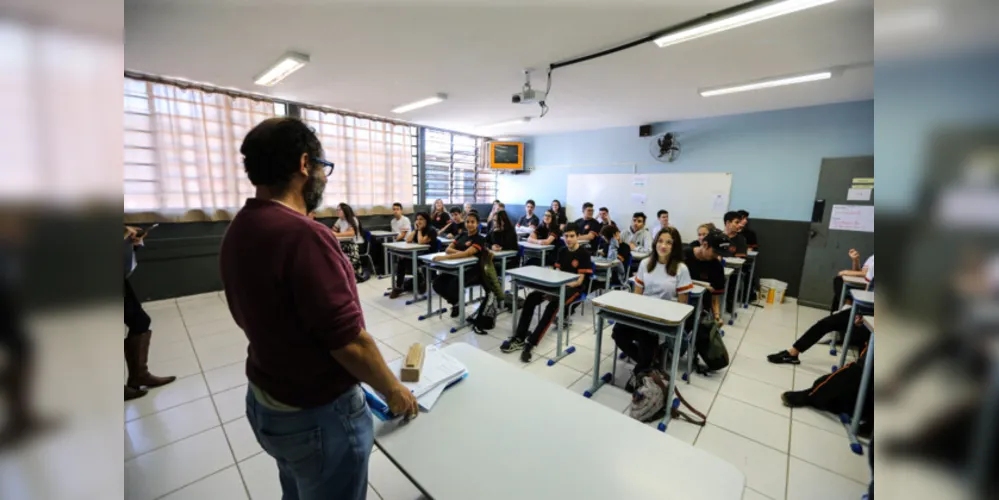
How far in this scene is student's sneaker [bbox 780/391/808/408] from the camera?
8.39 ft

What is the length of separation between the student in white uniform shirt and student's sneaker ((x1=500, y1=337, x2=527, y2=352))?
94cm

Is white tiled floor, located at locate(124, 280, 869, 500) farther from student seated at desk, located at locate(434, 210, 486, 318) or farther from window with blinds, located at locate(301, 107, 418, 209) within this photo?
window with blinds, located at locate(301, 107, 418, 209)

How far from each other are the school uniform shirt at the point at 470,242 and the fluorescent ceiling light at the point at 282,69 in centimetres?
231

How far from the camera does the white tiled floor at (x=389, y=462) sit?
6.18 ft

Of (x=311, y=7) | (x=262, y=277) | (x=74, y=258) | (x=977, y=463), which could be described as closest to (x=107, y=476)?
(x=74, y=258)

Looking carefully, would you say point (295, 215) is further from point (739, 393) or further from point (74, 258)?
point (739, 393)

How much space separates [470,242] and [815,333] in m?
3.22

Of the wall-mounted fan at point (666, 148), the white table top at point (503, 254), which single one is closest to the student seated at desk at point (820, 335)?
the white table top at point (503, 254)

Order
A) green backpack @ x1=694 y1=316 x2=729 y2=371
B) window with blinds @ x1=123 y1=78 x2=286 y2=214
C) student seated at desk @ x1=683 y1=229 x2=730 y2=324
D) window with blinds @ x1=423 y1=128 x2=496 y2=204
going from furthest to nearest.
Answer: window with blinds @ x1=423 y1=128 x2=496 y2=204, window with blinds @ x1=123 y1=78 x2=286 y2=214, student seated at desk @ x1=683 y1=229 x2=730 y2=324, green backpack @ x1=694 y1=316 x2=729 y2=371

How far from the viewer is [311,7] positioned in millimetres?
2621

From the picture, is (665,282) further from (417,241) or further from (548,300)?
(417,241)

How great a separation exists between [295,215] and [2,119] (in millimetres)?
766

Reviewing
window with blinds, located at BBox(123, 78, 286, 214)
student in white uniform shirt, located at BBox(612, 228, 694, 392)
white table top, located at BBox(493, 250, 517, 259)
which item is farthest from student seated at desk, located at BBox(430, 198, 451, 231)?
student in white uniform shirt, located at BBox(612, 228, 694, 392)

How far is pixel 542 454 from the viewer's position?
3.51 ft
